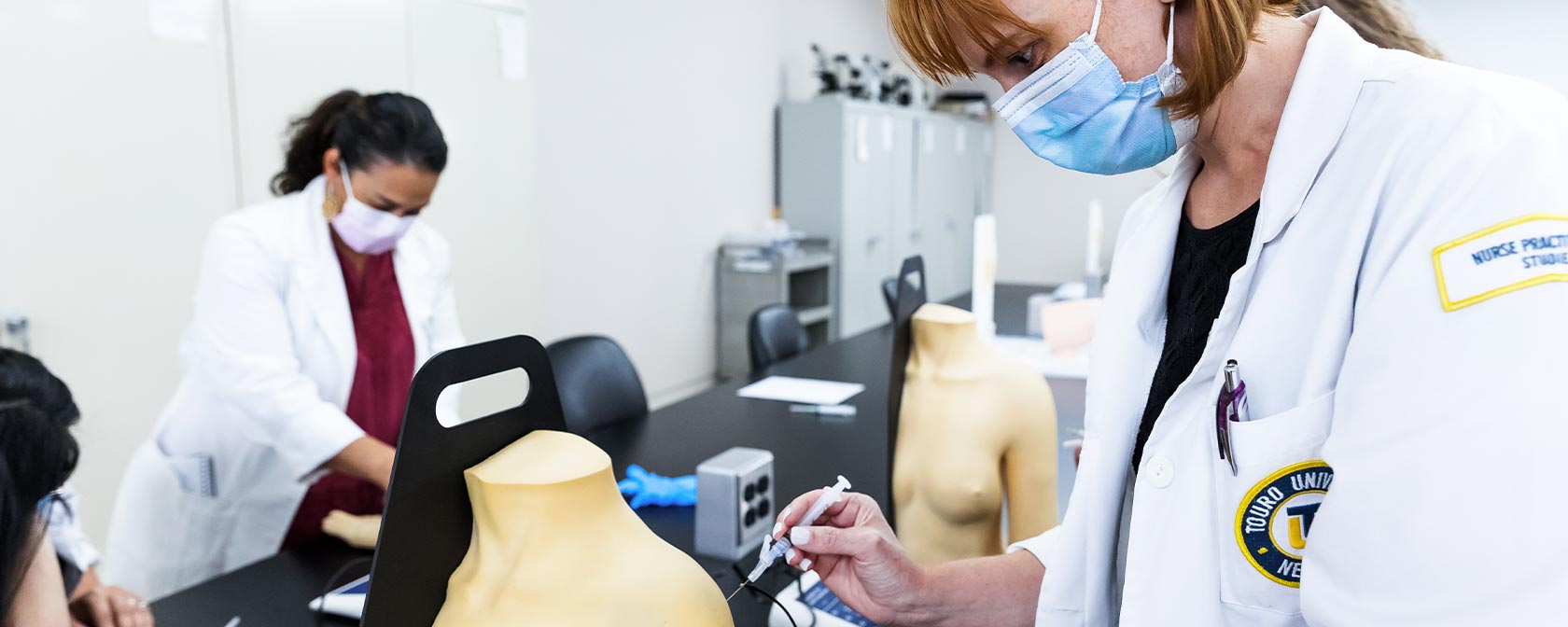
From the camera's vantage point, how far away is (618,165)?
4637 mm

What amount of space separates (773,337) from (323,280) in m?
1.59

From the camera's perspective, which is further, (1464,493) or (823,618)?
(823,618)

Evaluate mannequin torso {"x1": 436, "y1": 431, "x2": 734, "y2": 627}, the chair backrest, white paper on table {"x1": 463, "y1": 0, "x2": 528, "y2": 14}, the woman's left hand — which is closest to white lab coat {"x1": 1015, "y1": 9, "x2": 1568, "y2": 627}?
mannequin torso {"x1": 436, "y1": 431, "x2": 734, "y2": 627}

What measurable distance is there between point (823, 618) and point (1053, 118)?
65 cm

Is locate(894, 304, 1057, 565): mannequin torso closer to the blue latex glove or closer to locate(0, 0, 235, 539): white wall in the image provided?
the blue latex glove

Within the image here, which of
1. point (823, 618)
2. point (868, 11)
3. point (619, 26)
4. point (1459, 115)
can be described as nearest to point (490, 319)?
point (619, 26)

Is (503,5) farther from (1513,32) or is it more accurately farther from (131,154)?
(1513,32)

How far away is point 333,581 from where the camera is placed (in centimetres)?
132

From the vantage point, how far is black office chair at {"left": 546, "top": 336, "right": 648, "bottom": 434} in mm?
2215

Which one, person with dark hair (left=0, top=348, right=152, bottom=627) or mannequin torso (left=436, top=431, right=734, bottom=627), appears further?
person with dark hair (left=0, top=348, right=152, bottom=627)

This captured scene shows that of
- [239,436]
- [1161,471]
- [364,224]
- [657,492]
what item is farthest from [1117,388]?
[239,436]

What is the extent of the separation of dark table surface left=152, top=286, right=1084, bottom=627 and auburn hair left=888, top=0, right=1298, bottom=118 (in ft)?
2.08

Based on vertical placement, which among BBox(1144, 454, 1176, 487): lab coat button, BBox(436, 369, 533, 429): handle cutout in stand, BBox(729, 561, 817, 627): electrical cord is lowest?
BBox(436, 369, 533, 429): handle cutout in stand

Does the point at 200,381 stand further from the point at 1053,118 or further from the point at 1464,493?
the point at 1464,493
